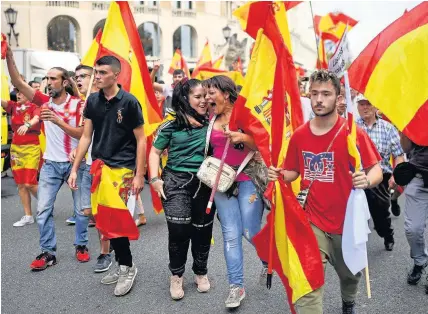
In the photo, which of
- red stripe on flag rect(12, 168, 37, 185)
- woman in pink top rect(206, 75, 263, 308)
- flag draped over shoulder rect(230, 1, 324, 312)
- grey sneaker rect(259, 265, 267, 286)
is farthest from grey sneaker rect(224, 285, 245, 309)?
red stripe on flag rect(12, 168, 37, 185)

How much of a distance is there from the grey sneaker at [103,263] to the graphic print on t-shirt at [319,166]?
2388mm

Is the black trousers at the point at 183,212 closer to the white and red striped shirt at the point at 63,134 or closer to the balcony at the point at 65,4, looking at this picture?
Result: the white and red striped shirt at the point at 63,134

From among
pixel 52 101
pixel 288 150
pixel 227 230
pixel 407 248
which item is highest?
pixel 52 101

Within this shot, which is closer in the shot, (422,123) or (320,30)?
(422,123)

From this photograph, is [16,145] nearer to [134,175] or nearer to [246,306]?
[134,175]

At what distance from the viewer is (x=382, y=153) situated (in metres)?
5.43

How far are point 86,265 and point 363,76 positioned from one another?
3.16 metres

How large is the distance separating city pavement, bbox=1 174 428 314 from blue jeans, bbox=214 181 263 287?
37cm

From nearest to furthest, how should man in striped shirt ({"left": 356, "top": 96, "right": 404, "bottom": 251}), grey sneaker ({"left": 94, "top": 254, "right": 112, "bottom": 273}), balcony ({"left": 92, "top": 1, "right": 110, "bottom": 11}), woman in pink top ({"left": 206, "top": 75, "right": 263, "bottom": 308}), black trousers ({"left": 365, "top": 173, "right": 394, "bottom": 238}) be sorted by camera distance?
woman in pink top ({"left": 206, "top": 75, "right": 263, "bottom": 308}), grey sneaker ({"left": 94, "top": 254, "right": 112, "bottom": 273}), man in striped shirt ({"left": 356, "top": 96, "right": 404, "bottom": 251}), black trousers ({"left": 365, "top": 173, "right": 394, "bottom": 238}), balcony ({"left": 92, "top": 1, "right": 110, "bottom": 11})

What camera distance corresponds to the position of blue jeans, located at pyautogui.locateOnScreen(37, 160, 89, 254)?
16.6 ft

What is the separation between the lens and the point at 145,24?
134 feet

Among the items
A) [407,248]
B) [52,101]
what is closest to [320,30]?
[407,248]

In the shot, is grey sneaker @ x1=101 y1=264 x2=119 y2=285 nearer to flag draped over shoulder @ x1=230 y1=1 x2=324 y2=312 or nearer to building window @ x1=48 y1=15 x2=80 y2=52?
flag draped over shoulder @ x1=230 y1=1 x2=324 y2=312

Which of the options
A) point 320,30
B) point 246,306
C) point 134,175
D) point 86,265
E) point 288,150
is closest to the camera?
point 288,150
